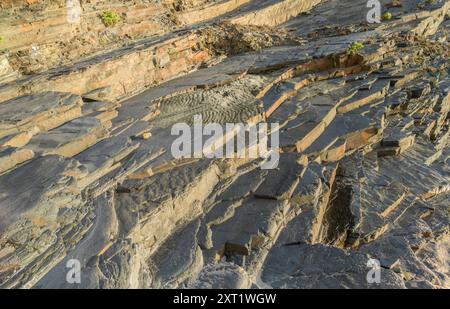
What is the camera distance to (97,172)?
20.4 feet

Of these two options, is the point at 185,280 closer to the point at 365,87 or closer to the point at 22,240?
the point at 22,240

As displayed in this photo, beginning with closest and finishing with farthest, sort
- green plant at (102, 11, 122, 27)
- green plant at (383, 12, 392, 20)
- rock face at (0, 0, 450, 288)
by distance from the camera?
1. rock face at (0, 0, 450, 288)
2. green plant at (102, 11, 122, 27)
3. green plant at (383, 12, 392, 20)

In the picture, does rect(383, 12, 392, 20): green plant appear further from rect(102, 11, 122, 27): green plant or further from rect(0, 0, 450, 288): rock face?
rect(102, 11, 122, 27): green plant

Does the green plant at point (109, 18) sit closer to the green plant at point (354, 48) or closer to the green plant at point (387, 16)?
the green plant at point (354, 48)

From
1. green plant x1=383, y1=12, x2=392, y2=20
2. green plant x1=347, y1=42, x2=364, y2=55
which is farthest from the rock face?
green plant x1=383, y1=12, x2=392, y2=20

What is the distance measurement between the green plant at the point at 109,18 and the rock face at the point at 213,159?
0.13 m

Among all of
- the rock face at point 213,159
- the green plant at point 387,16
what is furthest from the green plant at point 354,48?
the green plant at point 387,16

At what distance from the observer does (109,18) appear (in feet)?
38.2

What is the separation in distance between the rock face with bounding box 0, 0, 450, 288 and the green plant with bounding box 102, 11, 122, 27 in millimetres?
131

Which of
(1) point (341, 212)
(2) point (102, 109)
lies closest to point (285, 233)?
(1) point (341, 212)

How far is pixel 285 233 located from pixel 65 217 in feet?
10.2

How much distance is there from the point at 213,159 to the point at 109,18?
6818 mm

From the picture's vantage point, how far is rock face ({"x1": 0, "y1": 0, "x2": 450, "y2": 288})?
5.25 metres

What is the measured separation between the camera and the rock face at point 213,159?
5246 mm
